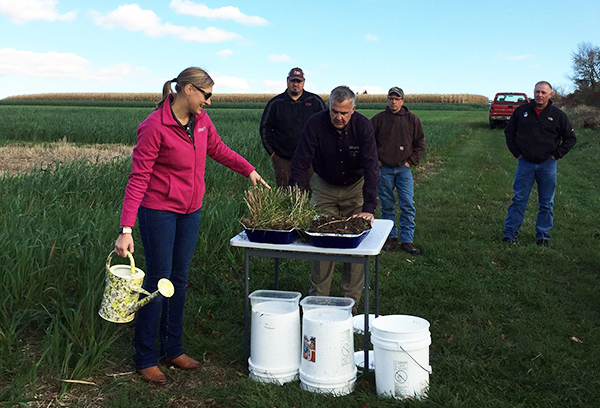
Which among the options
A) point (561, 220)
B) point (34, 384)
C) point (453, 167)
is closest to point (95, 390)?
point (34, 384)

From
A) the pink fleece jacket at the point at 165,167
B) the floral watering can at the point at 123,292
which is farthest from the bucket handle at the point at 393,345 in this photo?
the pink fleece jacket at the point at 165,167

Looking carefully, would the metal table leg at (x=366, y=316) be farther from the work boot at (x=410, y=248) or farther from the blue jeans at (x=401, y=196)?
the blue jeans at (x=401, y=196)

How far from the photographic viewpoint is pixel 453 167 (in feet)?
53.3

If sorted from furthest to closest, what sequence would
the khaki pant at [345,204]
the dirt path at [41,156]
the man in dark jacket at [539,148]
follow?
the dirt path at [41,156] < the man in dark jacket at [539,148] < the khaki pant at [345,204]

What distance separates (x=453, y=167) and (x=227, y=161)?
42.4 ft

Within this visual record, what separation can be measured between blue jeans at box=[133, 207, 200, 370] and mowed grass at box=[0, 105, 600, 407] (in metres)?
0.21

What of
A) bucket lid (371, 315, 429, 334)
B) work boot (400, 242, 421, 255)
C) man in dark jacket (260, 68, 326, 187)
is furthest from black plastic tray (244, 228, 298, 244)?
work boot (400, 242, 421, 255)

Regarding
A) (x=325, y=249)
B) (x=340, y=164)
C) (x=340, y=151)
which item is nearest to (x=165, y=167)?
(x=325, y=249)

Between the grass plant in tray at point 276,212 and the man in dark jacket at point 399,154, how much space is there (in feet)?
11.4

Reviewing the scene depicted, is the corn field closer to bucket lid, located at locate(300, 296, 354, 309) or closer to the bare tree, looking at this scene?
the bare tree

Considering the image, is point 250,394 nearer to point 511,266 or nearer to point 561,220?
point 511,266

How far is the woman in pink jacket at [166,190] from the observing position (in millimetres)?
3469

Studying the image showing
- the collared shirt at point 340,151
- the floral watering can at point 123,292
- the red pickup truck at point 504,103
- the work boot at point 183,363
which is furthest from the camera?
the red pickup truck at point 504,103

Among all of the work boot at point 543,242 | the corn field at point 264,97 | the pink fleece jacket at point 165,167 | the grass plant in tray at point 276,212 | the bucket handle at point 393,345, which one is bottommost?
the work boot at point 543,242
